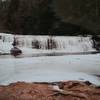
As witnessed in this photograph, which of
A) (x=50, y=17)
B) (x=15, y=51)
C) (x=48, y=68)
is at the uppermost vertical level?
(x=50, y=17)

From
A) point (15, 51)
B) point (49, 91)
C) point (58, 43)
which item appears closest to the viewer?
point (49, 91)

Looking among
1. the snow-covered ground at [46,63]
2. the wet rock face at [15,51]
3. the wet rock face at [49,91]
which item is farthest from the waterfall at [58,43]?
the wet rock face at [49,91]

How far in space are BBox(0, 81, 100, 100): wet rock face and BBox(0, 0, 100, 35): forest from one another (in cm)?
67

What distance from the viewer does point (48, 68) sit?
143 inches

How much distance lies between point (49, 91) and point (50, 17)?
0.96m

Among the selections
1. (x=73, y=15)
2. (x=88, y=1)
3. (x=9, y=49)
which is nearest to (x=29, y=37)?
(x=9, y=49)

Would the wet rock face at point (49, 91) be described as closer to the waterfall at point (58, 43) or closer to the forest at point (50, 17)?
the waterfall at point (58, 43)

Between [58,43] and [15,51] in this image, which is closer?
[15,51]

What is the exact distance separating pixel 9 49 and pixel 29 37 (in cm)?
32

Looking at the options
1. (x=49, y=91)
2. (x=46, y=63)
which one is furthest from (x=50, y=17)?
(x=49, y=91)

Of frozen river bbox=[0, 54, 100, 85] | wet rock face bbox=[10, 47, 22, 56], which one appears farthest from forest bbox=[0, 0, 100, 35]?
frozen river bbox=[0, 54, 100, 85]

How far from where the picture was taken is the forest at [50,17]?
366 centimetres

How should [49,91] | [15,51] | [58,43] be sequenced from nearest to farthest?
1. [49,91]
2. [15,51]
3. [58,43]

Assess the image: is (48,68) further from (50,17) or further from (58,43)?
(50,17)
